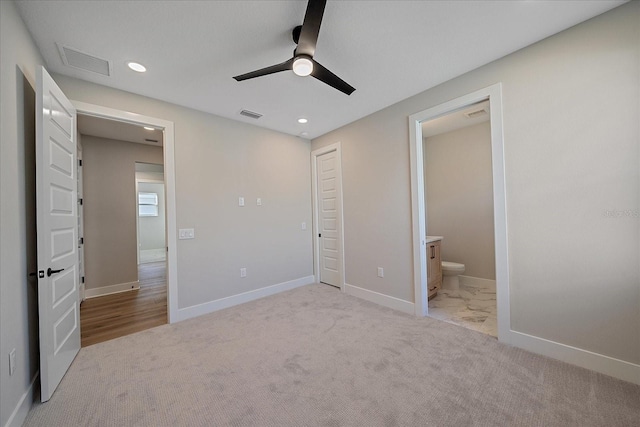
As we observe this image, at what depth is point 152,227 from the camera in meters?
9.23

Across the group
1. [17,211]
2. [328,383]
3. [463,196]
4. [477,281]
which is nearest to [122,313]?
[17,211]

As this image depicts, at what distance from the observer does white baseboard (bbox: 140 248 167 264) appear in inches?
297

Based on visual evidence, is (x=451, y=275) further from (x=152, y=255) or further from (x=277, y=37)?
(x=152, y=255)

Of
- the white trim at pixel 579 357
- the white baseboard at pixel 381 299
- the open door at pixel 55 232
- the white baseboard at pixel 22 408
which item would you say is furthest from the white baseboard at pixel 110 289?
the white trim at pixel 579 357

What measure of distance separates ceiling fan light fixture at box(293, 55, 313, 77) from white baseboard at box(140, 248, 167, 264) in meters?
7.69

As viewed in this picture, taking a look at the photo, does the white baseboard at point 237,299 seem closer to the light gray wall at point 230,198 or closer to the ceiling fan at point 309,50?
the light gray wall at point 230,198

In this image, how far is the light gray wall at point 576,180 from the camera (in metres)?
1.76

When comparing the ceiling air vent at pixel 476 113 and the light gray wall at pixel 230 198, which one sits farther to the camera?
the ceiling air vent at pixel 476 113

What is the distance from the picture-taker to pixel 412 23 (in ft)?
6.01

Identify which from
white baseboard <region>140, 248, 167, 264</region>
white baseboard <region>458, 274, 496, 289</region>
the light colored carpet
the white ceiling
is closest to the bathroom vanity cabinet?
the light colored carpet

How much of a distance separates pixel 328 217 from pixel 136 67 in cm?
315

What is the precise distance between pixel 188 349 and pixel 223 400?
0.91m

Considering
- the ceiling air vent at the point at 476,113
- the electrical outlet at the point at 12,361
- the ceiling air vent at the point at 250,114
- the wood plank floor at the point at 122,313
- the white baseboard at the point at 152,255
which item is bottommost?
the wood plank floor at the point at 122,313

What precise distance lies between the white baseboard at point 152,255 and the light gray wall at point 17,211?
624 centimetres
